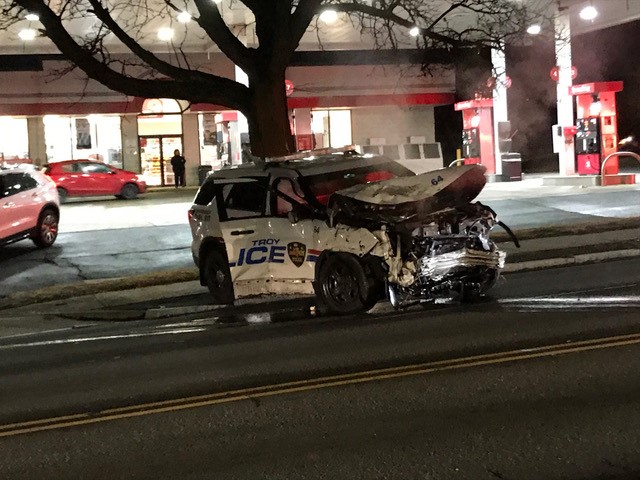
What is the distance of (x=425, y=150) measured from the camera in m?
34.1

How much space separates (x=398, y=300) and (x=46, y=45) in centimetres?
2698

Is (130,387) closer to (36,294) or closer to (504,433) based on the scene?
(504,433)

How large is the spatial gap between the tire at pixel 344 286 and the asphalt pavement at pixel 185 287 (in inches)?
63.1

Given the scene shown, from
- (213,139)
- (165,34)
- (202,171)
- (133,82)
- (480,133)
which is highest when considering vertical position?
(165,34)

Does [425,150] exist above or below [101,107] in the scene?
below

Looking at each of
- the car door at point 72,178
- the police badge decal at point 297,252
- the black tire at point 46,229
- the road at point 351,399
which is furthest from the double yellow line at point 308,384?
the car door at point 72,178

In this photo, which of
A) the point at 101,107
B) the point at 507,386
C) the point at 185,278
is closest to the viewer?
the point at 507,386

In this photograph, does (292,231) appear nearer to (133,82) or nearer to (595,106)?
(133,82)

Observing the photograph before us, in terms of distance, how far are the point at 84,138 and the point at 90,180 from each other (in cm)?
686

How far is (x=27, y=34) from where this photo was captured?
30.4 metres

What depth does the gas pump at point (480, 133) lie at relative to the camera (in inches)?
1294

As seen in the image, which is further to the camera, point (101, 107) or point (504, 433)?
point (101, 107)

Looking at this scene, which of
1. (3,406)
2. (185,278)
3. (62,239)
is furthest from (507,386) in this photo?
(62,239)

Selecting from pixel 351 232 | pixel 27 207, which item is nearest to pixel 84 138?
pixel 27 207
